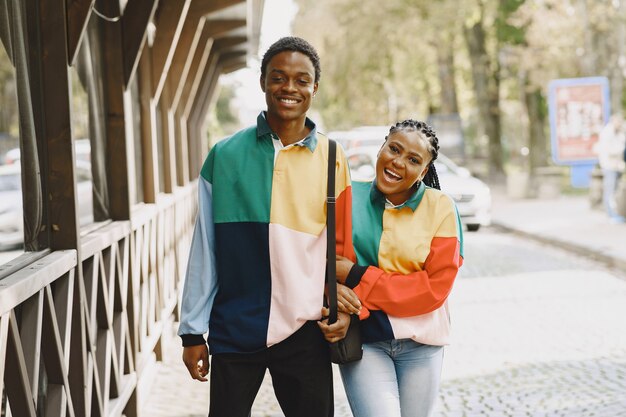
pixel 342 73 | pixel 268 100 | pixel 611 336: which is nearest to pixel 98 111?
pixel 268 100

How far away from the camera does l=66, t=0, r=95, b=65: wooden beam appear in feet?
14.7

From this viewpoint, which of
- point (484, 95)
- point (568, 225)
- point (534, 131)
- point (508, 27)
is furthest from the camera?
point (534, 131)

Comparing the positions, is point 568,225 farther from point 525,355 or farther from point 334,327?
point 334,327

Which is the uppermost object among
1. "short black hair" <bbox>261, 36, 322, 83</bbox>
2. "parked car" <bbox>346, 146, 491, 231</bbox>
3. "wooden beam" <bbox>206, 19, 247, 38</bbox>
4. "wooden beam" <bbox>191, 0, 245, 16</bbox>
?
"wooden beam" <bbox>206, 19, 247, 38</bbox>

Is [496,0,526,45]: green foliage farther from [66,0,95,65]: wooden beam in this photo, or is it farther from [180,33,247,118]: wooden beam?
[66,0,95,65]: wooden beam

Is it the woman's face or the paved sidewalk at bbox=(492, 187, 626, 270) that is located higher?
the woman's face

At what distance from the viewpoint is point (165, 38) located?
8469 millimetres

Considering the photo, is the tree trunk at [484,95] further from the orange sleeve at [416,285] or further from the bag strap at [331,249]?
the bag strap at [331,249]

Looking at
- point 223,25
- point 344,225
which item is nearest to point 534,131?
point 223,25

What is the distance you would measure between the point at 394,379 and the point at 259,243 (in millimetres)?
717

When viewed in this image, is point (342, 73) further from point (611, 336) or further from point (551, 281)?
point (611, 336)

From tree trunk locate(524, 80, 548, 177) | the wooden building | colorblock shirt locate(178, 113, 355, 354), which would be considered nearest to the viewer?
colorblock shirt locate(178, 113, 355, 354)

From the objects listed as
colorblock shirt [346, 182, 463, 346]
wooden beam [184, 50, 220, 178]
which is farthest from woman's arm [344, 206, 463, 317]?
wooden beam [184, 50, 220, 178]

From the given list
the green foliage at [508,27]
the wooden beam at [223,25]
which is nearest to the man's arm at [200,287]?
the wooden beam at [223,25]
